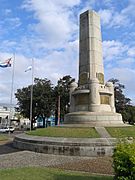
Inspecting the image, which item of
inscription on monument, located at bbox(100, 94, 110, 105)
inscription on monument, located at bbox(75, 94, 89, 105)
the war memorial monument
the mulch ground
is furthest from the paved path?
inscription on monument, located at bbox(100, 94, 110, 105)

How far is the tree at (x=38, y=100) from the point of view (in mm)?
48416

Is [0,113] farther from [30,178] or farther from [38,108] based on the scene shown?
[30,178]

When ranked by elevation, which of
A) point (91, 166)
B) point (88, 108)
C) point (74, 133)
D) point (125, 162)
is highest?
point (88, 108)

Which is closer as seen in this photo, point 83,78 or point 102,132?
point 102,132

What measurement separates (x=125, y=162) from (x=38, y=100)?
4336 centimetres

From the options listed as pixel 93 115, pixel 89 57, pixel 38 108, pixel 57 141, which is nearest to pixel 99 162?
pixel 57 141

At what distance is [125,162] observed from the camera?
18.2ft

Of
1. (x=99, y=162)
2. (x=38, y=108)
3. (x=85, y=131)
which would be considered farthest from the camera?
(x=38, y=108)

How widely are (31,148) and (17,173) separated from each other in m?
5.51

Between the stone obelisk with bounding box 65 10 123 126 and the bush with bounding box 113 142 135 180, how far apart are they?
10.5 m

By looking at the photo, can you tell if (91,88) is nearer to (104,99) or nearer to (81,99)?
(81,99)

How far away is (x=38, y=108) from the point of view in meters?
49.0

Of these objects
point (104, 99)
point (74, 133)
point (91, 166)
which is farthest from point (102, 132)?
point (104, 99)

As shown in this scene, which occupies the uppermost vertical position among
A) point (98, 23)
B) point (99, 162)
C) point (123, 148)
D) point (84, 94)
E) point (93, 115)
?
point (98, 23)
